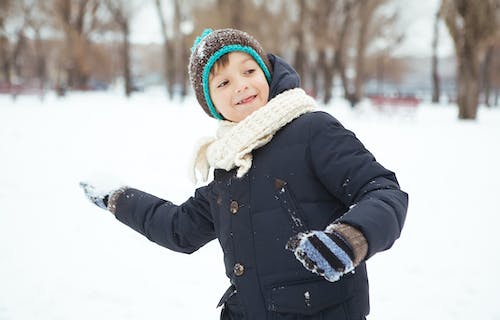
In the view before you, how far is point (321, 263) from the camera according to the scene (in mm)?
1060

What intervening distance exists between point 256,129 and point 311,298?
1.83ft

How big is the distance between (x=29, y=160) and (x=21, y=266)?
14.1 feet

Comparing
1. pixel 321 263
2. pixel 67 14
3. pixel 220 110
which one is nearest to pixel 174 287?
pixel 220 110

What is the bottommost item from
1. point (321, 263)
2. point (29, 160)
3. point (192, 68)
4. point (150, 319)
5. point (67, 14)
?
point (150, 319)

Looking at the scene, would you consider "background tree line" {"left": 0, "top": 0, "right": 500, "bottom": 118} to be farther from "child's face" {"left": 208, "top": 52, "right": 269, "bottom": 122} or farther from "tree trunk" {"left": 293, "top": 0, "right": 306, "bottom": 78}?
"child's face" {"left": 208, "top": 52, "right": 269, "bottom": 122}

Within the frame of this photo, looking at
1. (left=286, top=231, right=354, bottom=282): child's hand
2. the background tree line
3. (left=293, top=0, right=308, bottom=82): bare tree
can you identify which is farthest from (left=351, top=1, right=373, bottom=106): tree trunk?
(left=286, top=231, right=354, bottom=282): child's hand

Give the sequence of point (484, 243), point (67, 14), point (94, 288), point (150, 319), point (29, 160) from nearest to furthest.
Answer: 1. point (150, 319)
2. point (94, 288)
3. point (484, 243)
4. point (29, 160)
5. point (67, 14)

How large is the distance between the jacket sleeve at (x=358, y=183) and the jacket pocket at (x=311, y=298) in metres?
0.26

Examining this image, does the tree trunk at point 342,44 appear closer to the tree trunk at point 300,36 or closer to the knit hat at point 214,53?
the tree trunk at point 300,36

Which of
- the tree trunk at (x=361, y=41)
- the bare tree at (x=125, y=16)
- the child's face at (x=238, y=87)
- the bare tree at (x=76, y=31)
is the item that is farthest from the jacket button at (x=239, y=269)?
the bare tree at (x=76, y=31)

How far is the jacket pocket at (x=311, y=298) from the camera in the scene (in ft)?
4.51

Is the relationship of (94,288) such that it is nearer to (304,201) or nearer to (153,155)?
(304,201)

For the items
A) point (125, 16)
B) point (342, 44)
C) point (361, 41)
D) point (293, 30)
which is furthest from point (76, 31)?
point (361, 41)

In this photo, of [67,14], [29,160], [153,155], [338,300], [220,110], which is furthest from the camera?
[67,14]
